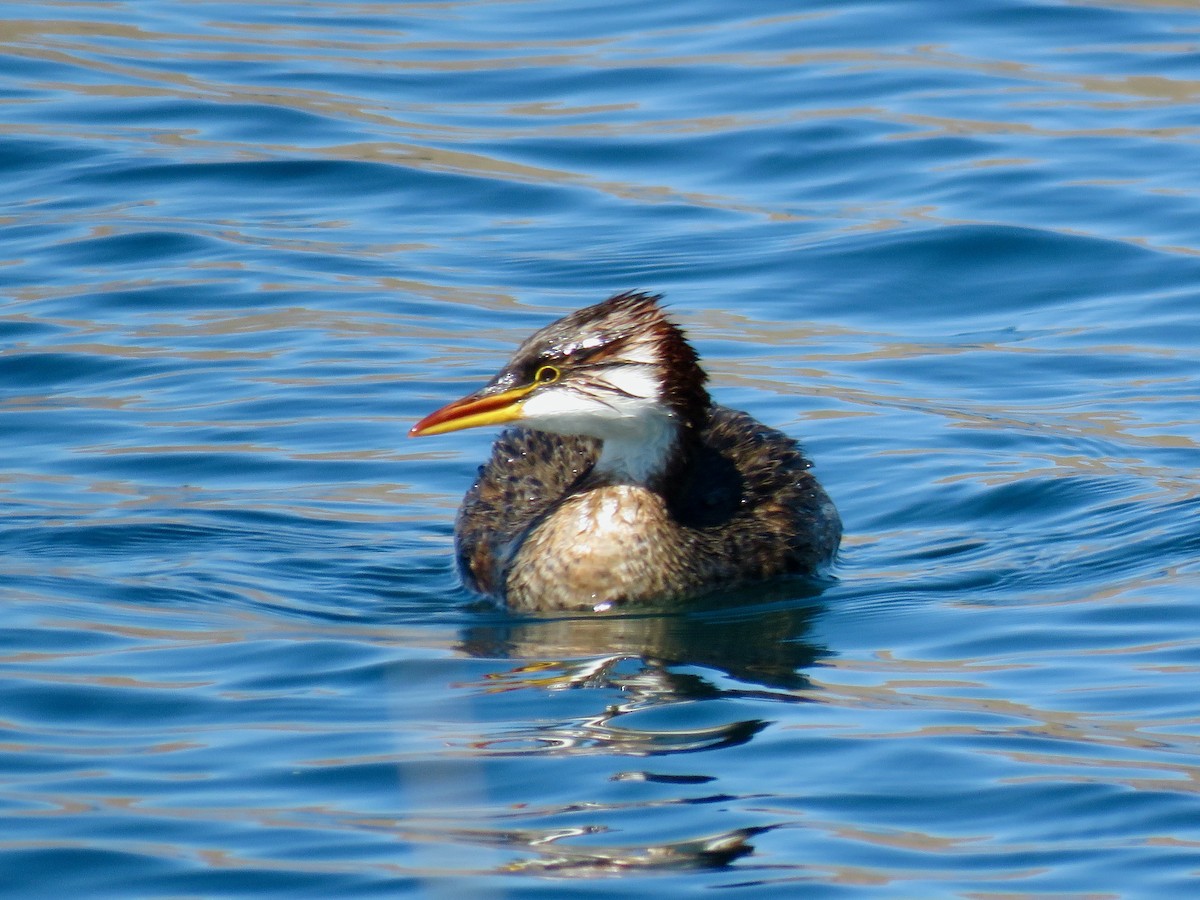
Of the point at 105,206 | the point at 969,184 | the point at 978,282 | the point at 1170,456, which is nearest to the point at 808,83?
the point at 969,184

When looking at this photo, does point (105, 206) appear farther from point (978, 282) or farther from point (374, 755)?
point (374, 755)

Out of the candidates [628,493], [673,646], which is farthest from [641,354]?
[673,646]

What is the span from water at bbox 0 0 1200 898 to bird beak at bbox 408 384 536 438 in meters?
0.73

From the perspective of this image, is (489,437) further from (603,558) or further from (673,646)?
(673,646)

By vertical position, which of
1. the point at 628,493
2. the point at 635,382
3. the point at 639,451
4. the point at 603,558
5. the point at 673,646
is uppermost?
the point at 635,382

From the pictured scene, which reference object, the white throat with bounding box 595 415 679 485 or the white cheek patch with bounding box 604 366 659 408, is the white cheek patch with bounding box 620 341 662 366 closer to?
the white cheek patch with bounding box 604 366 659 408

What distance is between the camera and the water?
20.2 ft

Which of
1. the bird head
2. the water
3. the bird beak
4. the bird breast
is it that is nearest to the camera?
the water

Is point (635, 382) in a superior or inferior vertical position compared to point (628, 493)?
superior

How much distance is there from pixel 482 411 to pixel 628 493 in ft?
2.46

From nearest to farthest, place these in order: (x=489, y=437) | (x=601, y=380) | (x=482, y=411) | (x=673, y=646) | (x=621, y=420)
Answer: (x=673, y=646) → (x=482, y=411) → (x=601, y=380) → (x=621, y=420) → (x=489, y=437)

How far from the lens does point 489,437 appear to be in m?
11.3

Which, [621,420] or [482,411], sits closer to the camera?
[482,411]

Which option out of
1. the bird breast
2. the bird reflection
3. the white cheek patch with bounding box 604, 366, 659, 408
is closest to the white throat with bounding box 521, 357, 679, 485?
the white cheek patch with bounding box 604, 366, 659, 408
